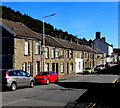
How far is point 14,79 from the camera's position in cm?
1591

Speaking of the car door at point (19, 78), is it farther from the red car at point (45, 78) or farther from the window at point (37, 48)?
the window at point (37, 48)

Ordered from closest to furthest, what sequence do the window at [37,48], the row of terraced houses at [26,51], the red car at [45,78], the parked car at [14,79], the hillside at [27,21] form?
the parked car at [14,79]
the red car at [45,78]
the row of terraced houses at [26,51]
the window at [37,48]
the hillside at [27,21]

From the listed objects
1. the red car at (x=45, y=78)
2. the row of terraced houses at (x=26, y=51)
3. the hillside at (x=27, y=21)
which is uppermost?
the hillside at (x=27, y=21)

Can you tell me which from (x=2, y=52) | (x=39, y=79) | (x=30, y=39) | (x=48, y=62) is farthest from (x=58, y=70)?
(x=39, y=79)

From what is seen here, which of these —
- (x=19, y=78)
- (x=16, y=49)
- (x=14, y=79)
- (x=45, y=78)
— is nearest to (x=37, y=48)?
(x=16, y=49)

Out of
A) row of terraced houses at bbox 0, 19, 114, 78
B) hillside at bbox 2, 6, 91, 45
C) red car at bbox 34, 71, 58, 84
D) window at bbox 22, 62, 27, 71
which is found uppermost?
hillside at bbox 2, 6, 91, 45

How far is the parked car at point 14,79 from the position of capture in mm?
15320

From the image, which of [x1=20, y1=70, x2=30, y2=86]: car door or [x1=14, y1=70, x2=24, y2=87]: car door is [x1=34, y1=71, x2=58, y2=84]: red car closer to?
[x1=20, y1=70, x2=30, y2=86]: car door

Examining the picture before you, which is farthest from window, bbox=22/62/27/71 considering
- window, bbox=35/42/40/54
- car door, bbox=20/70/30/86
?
car door, bbox=20/70/30/86

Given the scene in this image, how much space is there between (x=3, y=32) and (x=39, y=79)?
928 centimetres

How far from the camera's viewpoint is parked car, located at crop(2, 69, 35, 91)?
603 inches

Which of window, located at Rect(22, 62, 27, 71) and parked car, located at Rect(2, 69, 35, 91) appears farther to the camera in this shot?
window, located at Rect(22, 62, 27, 71)

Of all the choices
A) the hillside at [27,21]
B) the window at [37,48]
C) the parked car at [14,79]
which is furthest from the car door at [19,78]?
the hillside at [27,21]

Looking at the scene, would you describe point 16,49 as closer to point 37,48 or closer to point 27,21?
point 37,48
